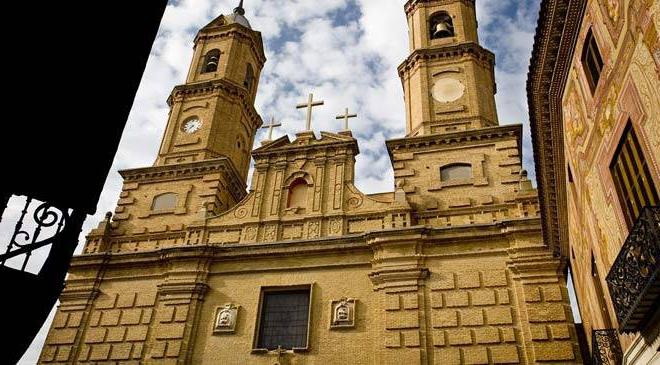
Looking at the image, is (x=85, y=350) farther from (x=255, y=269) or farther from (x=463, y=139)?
(x=463, y=139)

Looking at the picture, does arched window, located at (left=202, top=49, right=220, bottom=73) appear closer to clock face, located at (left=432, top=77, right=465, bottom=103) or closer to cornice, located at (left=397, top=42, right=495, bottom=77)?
cornice, located at (left=397, top=42, right=495, bottom=77)

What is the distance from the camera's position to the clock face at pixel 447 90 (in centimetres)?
2250

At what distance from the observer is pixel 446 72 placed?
76.5ft

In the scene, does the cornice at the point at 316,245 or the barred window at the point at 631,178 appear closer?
the barred window at the point at 631,178

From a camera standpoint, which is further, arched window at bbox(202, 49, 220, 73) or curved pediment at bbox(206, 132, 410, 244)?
arched window at bbox(202, 49, 220, 73)

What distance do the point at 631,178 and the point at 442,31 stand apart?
17.8 meters

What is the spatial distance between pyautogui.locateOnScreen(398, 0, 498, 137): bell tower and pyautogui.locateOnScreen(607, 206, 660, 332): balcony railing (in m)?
13.8

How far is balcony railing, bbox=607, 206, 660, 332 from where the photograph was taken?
6.63 meters

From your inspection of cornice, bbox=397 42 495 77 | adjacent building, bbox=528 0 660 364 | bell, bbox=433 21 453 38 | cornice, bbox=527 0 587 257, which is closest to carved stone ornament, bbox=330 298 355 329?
cornice, bbox=527 0 587 257

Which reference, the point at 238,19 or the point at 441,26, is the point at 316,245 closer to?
the point at 441,26

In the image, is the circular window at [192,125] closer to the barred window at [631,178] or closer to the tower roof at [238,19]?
the tower roof at [238,19]

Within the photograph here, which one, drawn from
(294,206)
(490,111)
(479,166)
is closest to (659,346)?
(479,166)

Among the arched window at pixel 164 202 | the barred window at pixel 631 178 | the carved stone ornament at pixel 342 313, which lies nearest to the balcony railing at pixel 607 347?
the barred window at pixel 631 178

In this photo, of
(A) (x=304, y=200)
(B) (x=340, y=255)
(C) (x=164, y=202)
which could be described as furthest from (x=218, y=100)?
(B) (x=340, y=255)
